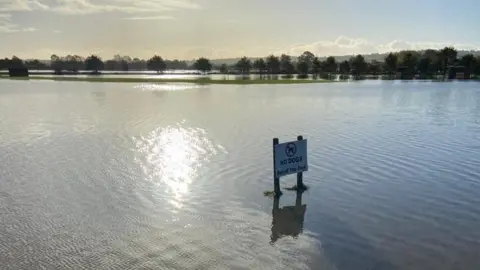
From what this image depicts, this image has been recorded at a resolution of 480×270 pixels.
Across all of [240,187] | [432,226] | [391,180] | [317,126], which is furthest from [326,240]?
[317,126]

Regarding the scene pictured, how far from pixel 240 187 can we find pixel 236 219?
2.30m

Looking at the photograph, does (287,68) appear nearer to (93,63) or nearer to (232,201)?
(93,63)

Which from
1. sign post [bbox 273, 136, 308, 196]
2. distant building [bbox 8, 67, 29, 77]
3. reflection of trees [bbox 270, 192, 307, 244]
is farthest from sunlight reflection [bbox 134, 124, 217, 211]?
distant building [bbox 8, 67, 29, 77]

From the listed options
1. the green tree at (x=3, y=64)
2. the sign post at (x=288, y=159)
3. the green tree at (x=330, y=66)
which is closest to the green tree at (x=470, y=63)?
the green tree at (x=330, y=66)

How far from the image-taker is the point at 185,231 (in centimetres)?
816

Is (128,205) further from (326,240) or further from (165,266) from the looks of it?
(326,240)

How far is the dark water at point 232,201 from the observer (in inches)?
282

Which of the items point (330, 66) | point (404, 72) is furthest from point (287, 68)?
point (404, 72)

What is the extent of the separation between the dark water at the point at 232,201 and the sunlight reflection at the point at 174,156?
2.8 inches

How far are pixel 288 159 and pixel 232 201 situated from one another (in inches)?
73.0

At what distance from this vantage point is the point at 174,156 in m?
14.7

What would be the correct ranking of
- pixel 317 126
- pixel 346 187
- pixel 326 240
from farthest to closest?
1. pixel 317 126
2. pixel 346 187
3. pixel 326 240

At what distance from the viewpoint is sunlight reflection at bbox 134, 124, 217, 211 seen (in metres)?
11.5

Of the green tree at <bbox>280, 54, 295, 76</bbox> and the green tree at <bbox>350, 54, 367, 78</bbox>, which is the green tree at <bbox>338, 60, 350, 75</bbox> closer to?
the green tree at <bbox>350, 54, 367, 78</bbox>
